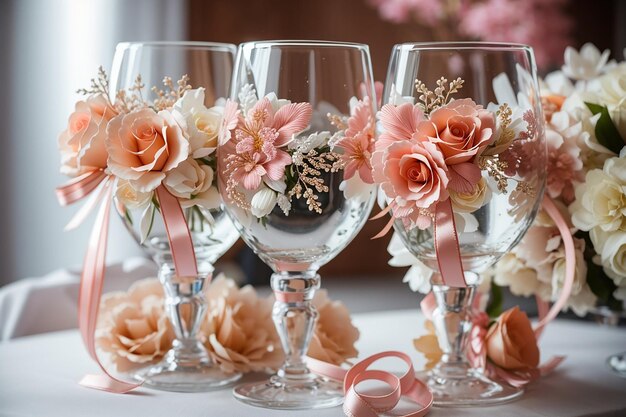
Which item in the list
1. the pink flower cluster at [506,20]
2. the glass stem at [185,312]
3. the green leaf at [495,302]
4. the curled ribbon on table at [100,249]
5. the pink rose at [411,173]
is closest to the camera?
the pink rose at [411,173]

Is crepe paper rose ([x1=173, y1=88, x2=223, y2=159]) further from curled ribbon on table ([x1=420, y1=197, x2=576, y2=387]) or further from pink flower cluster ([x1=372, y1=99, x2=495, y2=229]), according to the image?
curled ribbon on table ([x1=420, y1=197, x2=576, y2=387])

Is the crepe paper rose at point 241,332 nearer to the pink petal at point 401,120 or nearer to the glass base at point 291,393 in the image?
the glass base at point 291,393

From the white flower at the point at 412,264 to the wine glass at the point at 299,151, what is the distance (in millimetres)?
137

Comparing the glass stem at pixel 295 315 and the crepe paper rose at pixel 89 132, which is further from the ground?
the crepe paper rose at pixel 89 132

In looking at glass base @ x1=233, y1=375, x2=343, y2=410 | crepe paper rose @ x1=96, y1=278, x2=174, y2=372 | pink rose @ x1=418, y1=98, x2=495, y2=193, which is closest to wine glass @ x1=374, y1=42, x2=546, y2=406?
pink rose @ x1=418, y1=98, x2=495, y2=193

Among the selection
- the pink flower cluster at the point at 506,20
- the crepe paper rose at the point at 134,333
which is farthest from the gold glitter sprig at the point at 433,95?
the pink flower cluster at the point at 506,20

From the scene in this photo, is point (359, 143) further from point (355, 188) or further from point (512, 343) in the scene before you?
point (512, 343)

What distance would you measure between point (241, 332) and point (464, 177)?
1.16 feet

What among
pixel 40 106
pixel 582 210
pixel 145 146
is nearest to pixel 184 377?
pixel 145 146

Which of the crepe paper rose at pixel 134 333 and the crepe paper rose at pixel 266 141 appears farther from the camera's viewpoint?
the crepe paper rose at pixel 134 333

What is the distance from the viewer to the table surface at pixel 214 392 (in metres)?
0.86

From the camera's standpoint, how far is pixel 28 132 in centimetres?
271

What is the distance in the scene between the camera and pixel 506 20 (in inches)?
112

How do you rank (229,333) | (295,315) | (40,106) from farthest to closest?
(40,106)
(229,333)
(295,315)
